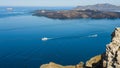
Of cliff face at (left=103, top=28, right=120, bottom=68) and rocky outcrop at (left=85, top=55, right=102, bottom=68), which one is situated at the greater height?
cliff face at (left=103, top=28, right=120, bottom=68)

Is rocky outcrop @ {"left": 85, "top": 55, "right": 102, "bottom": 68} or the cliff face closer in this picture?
the cliff face

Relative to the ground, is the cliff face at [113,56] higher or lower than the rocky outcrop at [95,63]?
higher

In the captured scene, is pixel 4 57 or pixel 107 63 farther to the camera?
pixel 4 57

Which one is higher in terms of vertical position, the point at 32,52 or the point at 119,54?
the point at 119,54

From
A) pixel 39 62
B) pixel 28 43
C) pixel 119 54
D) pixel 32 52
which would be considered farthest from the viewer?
pixel 28 43

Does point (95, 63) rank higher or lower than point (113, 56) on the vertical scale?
lower

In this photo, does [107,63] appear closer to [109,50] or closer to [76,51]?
[109,50]

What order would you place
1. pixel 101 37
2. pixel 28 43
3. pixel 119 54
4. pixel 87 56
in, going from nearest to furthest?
pixel 119 54 → pixel 87 56 → pixel 28 43 → pixel 101 37

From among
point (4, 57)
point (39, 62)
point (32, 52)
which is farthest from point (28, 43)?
point (39, 62)

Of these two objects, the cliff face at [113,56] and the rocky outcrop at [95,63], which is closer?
the cliff face at [113,56]

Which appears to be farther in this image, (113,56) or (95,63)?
(95,63)
